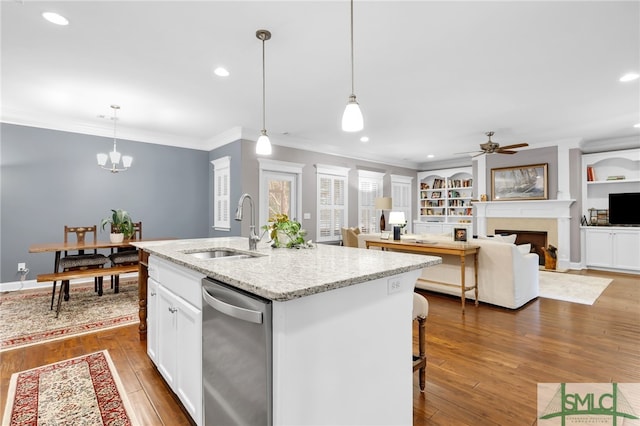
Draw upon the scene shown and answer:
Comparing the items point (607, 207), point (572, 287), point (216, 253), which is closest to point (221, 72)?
point (216, 253)

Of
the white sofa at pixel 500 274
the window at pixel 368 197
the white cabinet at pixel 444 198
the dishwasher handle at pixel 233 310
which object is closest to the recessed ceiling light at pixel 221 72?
the dishwasher handle at pixel 233 310

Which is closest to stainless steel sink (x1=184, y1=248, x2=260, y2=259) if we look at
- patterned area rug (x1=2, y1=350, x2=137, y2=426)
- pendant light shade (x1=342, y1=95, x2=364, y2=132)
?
patterned area rug (x1=2, y1=350, x2=137, y2=426)

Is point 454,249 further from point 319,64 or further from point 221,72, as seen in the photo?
point 221,72

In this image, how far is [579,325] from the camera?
3.24 metres

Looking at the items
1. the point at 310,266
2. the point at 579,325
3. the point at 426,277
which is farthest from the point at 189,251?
the point at 579,325

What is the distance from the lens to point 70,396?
6.66 ft

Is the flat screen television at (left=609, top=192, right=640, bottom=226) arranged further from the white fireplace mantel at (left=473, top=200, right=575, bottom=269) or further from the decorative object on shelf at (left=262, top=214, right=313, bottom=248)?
the decorative object on shelf at (left=262, top=214, right=313, bottom=248)

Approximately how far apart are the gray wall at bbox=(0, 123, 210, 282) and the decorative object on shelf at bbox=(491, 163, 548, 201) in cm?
659

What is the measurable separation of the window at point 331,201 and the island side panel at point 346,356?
16.7ft

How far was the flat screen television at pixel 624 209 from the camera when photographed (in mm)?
5973

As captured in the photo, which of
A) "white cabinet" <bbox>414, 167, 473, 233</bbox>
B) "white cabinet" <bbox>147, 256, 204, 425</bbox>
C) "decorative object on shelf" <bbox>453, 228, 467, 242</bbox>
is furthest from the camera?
"white cabinet" <bbox>414, 167, 473, 233</bbox>

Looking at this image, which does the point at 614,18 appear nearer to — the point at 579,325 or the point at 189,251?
the point at 579,325

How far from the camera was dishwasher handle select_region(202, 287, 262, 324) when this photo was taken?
1154mm

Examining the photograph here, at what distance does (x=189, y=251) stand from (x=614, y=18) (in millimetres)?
3737
